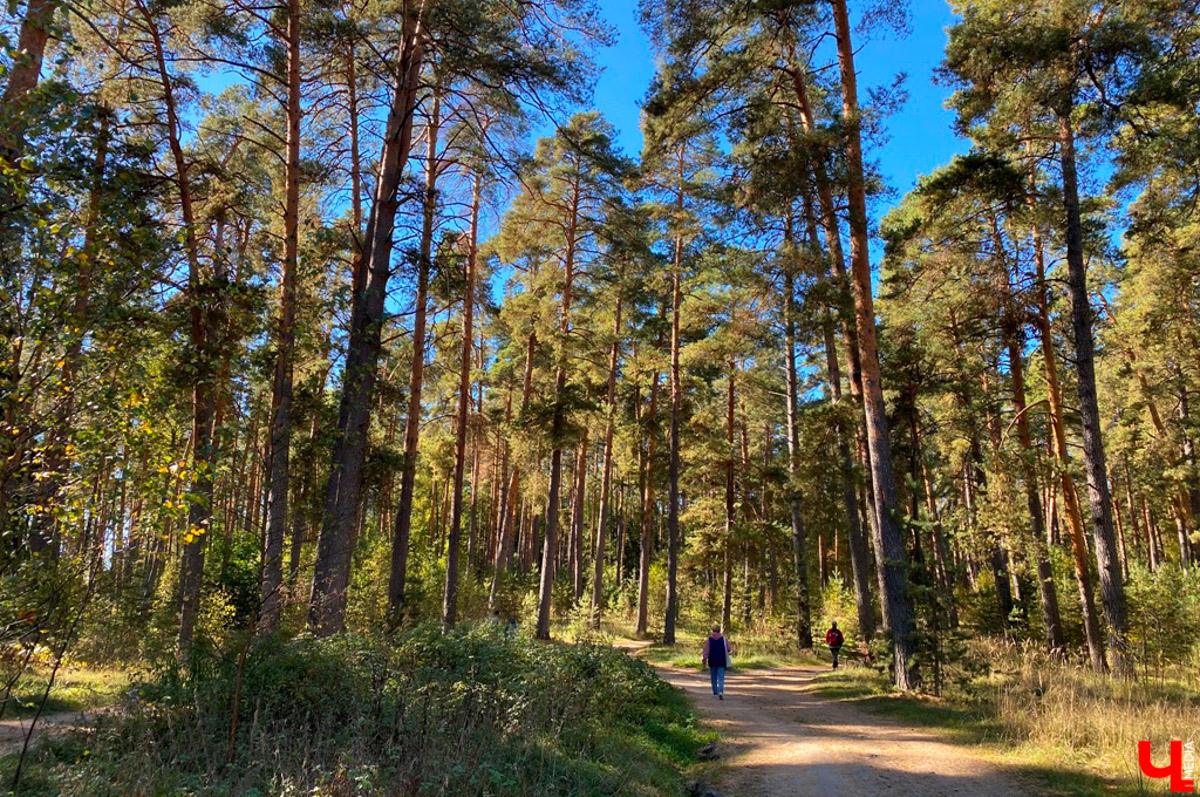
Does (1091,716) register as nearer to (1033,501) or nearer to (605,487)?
(1033,501)

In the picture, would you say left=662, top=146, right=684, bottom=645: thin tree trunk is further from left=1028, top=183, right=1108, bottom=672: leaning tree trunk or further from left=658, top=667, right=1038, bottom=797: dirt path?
left=1028, top=183, right=1108, bottom=672: leaning tree trunk

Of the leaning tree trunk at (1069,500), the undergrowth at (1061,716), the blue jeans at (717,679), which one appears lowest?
the blue jeans at (717,679)

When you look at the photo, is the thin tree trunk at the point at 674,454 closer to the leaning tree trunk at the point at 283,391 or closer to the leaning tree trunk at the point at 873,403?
the leaning tree trunk at the point at 873,403

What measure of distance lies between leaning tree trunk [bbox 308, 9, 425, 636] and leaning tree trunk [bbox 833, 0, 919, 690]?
7708 mm

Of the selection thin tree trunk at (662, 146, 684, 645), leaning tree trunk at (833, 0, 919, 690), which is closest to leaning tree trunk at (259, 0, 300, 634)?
leaning tree trunk at (833, 0, 919, 690)

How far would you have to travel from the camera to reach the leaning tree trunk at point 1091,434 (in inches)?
450

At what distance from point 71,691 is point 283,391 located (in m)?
5.45

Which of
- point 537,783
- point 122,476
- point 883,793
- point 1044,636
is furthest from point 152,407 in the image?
point 1044,636

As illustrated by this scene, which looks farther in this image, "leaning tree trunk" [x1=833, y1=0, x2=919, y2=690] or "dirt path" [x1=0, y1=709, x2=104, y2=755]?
"leaning tree trunk" [x1=833, y1=0, x2=919, y2=690]

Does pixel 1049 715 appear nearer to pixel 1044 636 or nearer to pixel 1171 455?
pixel 1044 636

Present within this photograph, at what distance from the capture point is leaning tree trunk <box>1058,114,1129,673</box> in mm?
11438

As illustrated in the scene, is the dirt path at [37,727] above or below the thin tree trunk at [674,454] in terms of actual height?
below

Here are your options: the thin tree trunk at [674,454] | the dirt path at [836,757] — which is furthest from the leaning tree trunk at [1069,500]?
the thin tree trunk at [674,454]

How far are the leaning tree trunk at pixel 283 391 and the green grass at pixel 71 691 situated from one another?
5.52 feet
